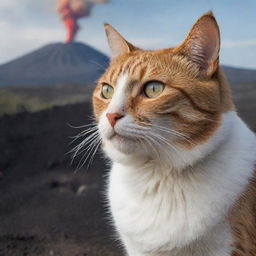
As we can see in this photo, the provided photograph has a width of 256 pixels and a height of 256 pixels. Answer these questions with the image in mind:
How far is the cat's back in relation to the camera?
1545 mm

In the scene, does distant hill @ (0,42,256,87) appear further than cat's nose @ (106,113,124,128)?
Yes

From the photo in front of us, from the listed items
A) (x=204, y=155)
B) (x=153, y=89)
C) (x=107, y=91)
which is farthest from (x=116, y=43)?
(x=204, y=155)

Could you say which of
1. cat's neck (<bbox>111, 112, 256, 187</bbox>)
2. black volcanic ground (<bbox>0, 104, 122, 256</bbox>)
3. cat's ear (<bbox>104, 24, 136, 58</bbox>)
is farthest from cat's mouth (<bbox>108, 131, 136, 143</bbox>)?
black volcanic ground (<bbox>0, 104, 122, 256</bbox>)

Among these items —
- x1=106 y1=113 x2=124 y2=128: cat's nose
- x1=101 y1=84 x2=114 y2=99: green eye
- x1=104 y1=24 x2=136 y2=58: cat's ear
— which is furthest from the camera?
x1=104 y1=24 x2=136 y2=58: cat's ear

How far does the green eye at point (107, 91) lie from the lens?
Answer: 1673 millimetres

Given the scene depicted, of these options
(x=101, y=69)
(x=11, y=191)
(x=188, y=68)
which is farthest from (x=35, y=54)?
(x=188, y=68)

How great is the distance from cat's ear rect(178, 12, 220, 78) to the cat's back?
1.55ft

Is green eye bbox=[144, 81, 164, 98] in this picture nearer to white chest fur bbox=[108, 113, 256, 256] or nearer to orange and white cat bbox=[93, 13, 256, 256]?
orange and white cat bbox=[93, 13, 256, 256]

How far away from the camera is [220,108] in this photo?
5.14 feet

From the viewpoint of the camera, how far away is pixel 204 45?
1563 mm

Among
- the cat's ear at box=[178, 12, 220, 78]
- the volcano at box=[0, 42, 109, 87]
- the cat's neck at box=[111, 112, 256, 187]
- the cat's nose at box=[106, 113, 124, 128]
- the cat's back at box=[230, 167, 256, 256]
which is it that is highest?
the cat's ear at box=[178, 12, 220, 78]

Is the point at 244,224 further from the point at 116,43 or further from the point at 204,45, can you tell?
the point at 116,43

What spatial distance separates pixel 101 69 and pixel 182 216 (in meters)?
0.78

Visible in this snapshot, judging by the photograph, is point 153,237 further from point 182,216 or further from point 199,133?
point 199,133
